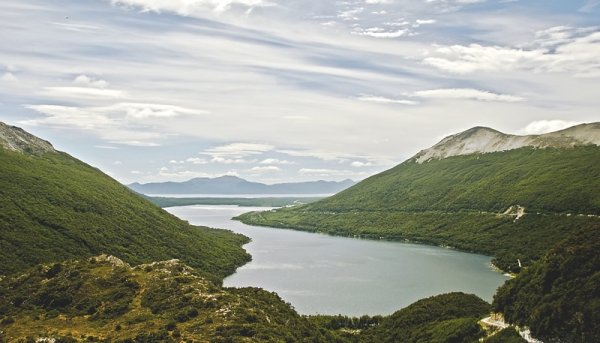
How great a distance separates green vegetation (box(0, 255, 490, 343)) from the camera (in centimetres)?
4131

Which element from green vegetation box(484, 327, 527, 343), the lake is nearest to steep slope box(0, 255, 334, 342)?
green vegetation box(484, 327, 527, 343)

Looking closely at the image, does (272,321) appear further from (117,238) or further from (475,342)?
(117,238)

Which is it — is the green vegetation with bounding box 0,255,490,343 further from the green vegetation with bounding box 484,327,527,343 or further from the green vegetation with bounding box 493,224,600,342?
the green vegetation with bounding box 493,224,600,342

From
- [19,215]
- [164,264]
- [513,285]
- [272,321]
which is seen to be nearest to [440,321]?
[513,285]

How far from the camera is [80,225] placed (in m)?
127

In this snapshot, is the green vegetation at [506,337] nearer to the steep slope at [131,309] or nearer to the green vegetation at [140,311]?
the green vegetation at [140,311]

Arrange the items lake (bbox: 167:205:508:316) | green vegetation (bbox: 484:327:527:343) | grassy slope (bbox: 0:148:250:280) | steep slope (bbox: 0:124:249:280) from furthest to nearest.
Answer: steep slope (bbox: 0:124:249:280), grassy slope (bbox: 0:148:250:280), lake (bbox: 167:205:508:316), green vegetation (bbox: 484:327:527:343)

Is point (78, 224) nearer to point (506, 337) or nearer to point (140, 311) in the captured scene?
point (140, 311)

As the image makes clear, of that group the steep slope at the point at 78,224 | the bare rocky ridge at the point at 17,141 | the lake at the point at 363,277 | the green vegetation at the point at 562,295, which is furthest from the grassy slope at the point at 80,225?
the green vegetation at the point at 562,295

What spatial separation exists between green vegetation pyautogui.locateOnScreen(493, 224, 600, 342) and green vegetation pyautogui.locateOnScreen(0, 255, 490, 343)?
251 inches

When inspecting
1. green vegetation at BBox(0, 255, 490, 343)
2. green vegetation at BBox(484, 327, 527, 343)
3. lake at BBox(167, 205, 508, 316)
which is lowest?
lake at BBox(167, 205, 508, 316)

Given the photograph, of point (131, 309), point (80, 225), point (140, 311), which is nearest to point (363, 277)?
point (80, 225)

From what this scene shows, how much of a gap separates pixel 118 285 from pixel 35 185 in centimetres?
10137

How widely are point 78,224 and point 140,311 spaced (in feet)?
298
